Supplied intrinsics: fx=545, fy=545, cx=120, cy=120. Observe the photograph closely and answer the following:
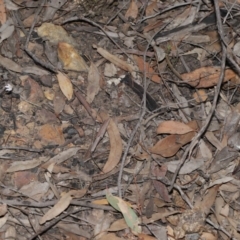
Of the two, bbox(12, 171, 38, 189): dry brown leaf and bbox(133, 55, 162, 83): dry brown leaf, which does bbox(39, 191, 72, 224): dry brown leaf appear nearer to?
bbox(12, 171, 38, 189): dry brown leaf

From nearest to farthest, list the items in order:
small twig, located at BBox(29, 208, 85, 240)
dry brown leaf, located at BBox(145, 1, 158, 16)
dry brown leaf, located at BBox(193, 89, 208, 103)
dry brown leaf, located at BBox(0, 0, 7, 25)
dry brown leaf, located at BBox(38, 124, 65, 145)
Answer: small twig, located at BBox(29, 208, 85, 240) < dry brown leaf, located at BBox(38, 124, 65, 145) < dry brown leaf, located at BBox(193, 89, 208, 103) < dry brown leaf, located at BBox(0, 0, 7, 25) < dry brown leaf, located at BBox(145, 1, 158, 16)

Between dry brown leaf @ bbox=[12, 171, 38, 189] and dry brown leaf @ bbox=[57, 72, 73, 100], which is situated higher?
dry brown leaf @ bbox=[57, 72, 73, 100]

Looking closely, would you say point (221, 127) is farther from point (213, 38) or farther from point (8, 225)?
point (8, 225)

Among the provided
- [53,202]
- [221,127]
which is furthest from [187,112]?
[53,202]

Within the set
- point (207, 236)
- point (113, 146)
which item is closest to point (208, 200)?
point (207, 236)

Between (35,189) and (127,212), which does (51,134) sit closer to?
(35,189)

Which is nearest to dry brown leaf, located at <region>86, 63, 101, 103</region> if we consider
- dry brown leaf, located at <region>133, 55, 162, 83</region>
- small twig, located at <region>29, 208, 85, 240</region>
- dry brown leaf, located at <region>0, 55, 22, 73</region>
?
dry brown leaf, located at <region>133, 55, 162, 83</region>
